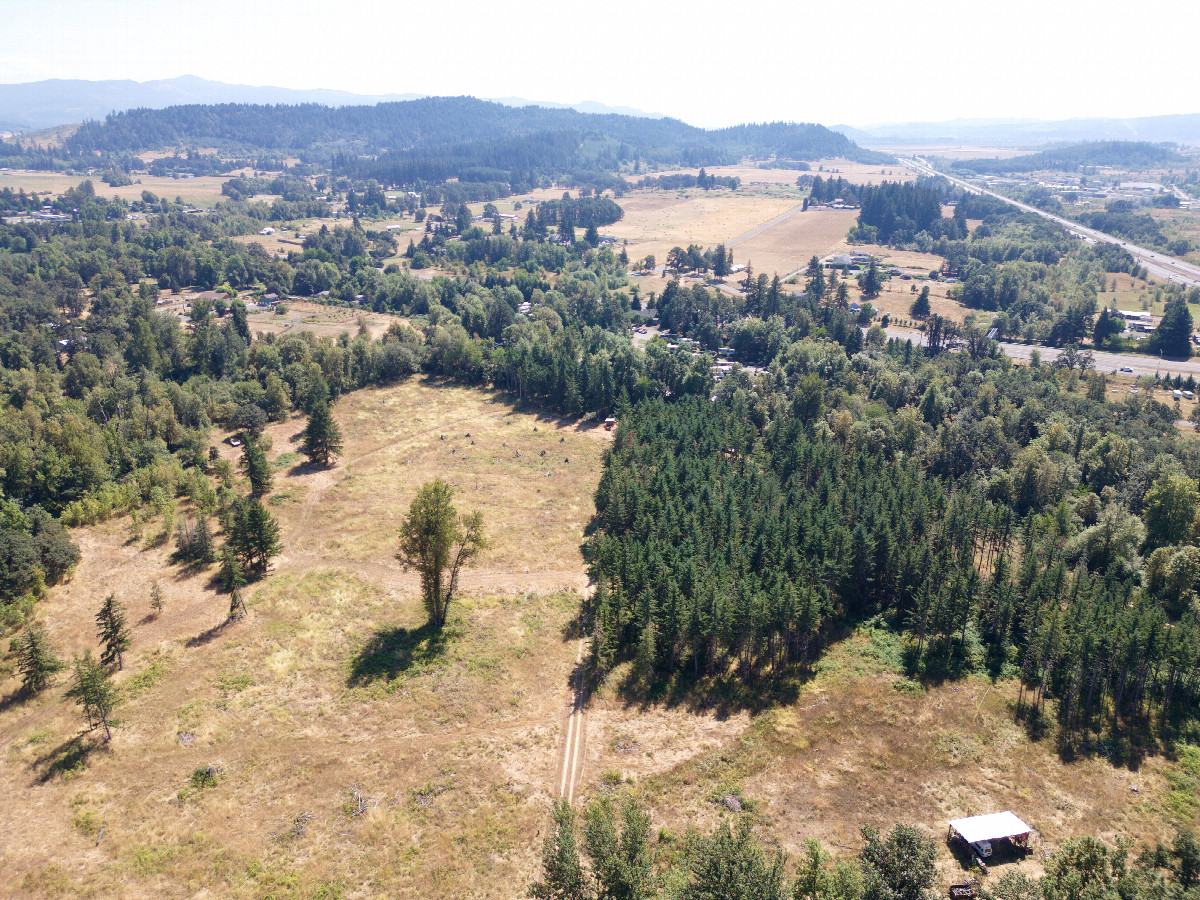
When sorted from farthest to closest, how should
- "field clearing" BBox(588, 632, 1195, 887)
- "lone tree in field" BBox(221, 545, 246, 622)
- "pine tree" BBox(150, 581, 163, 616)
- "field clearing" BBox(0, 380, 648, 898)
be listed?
"lone tree in field" BBox(221, 545, 246, 622) → "pine tree" BBox(150, 581, 163, 616) → "field clearing" BBox(588, 632, 1195, 887) → "field clearing" BBox(0, 380, 648, 898)

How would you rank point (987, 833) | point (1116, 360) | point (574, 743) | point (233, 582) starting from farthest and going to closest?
1. point (1116, 360)
2. point (233, 582)
3. point (574, 743)
4. point (987, 833)

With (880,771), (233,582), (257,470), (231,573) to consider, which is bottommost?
(880,771)

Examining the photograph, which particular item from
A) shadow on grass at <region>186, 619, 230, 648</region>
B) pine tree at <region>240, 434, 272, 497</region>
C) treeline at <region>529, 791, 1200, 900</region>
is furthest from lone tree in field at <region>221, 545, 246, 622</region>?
treeline at <region>529, 791, 1200, 900</region>

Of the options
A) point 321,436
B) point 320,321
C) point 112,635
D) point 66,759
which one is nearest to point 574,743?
point 66,759

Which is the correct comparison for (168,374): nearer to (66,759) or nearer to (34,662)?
(34,662)

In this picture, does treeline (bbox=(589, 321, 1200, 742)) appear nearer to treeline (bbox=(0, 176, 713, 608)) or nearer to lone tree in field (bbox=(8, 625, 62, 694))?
treeline (bbox=(0, 176, 713, 608))

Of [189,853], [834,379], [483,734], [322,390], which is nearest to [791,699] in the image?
[483,734]
